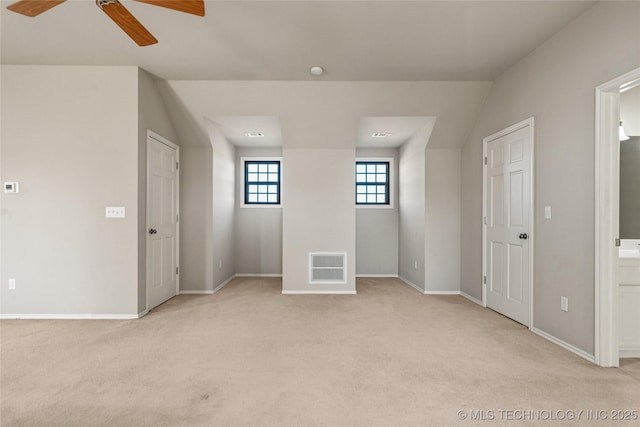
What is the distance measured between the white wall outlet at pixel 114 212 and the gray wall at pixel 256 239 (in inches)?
105

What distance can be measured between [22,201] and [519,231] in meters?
5.51

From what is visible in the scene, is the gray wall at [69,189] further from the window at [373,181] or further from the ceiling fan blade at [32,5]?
the window at [373,181]

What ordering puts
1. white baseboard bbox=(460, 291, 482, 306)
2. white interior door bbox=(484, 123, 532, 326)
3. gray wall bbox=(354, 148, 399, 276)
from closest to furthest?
white interior door bbox=(484, 123, 532, 326) → white baseboard bbox=(460, 291, 482, 306) → gray wall bbox=(354, 148, 399, 276)

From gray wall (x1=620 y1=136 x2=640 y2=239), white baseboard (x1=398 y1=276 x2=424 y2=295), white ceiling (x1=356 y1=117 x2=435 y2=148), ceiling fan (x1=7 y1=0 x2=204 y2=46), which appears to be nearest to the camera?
ceiling fan (x1=7 y1=0 x2=204 y2=46)

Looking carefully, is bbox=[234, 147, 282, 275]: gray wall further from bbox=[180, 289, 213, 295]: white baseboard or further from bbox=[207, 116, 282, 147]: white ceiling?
bbox=[180, 289, 213, 295]: white baseboard

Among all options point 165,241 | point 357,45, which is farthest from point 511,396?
point 165,241

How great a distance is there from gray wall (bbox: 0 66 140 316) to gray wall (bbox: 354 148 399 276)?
12.8 feet

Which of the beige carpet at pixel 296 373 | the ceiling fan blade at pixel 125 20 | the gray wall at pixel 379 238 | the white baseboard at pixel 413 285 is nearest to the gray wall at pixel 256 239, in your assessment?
the gray wall at pixel 379 238

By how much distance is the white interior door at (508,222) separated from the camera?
3275mm

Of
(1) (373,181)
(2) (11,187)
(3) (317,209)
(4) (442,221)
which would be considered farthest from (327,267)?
(2) (11,187)

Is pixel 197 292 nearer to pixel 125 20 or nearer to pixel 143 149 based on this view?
pixel 143 149

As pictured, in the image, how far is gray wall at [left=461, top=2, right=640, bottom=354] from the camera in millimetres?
2371

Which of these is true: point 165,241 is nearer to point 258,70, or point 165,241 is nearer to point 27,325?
point 27,325

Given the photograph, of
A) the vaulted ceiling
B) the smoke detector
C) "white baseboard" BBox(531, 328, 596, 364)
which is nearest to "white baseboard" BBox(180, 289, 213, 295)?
the vaulted ceiling
